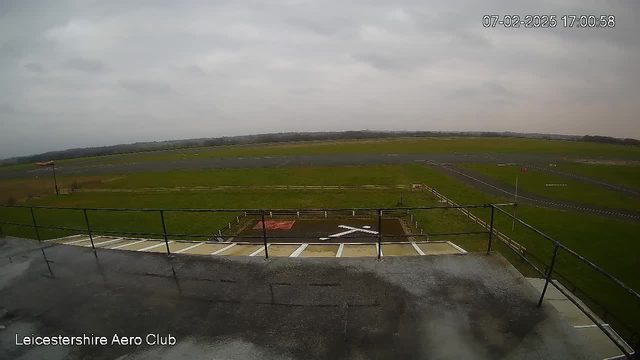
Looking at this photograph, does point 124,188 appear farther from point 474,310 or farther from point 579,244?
point 579,244

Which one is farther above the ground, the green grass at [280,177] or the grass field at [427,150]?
the grass field at [427,150]

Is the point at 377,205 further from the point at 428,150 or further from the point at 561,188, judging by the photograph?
the point at 428,150

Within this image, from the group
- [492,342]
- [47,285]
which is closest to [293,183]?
[47,285]

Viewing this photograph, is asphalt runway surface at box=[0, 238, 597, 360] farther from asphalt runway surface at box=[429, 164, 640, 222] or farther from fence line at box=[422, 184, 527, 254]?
asphalt runway surface at box=[429, 164, 640, 222]

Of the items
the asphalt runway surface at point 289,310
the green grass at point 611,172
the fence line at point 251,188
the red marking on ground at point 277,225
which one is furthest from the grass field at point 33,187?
the green grass at point 611,172

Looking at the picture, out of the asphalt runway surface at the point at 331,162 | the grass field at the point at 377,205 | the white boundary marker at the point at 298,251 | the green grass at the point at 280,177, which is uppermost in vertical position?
the white boundary marker at the point at 298,251

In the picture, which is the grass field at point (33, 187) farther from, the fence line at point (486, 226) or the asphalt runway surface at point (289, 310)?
the fence line at point (486, 226)

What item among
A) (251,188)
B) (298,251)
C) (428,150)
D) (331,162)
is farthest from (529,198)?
(428,150)
